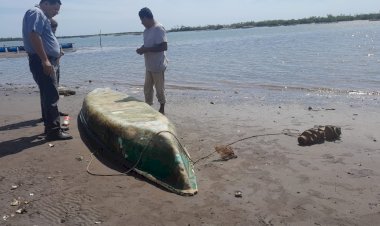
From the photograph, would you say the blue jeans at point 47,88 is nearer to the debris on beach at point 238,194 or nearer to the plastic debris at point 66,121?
the plastic debris at point 66,121

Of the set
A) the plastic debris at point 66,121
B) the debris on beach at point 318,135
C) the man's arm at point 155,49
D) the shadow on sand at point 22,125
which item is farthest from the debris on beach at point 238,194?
the shadow on sand at point 22,125

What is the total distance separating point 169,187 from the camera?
452 centimetres

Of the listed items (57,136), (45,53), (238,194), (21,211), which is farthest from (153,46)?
(21,211)

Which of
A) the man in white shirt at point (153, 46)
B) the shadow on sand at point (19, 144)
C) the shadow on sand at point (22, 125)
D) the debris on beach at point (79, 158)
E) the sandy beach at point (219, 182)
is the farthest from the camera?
the shadow on sand at point (22, 125)

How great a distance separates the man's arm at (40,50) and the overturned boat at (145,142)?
3.51 feet

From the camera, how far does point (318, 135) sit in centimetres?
628

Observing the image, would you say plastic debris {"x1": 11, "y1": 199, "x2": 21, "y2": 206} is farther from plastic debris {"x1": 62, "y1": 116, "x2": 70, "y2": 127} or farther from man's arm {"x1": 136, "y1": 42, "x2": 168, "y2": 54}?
man's arm {"x1": 136, "y1": 42, "x2": 168, "y2": 54}

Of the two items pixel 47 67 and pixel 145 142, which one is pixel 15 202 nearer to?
pixel 145 142

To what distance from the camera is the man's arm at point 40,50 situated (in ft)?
19.1

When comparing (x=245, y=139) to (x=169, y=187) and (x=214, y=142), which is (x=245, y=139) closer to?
(x=214, y=142)

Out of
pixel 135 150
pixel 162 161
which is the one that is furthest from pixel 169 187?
pixel 135 150

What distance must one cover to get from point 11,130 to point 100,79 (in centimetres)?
1133

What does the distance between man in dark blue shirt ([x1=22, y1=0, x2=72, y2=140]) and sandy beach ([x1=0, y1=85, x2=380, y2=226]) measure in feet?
1.38

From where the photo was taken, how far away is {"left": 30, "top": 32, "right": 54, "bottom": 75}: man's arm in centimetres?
583
